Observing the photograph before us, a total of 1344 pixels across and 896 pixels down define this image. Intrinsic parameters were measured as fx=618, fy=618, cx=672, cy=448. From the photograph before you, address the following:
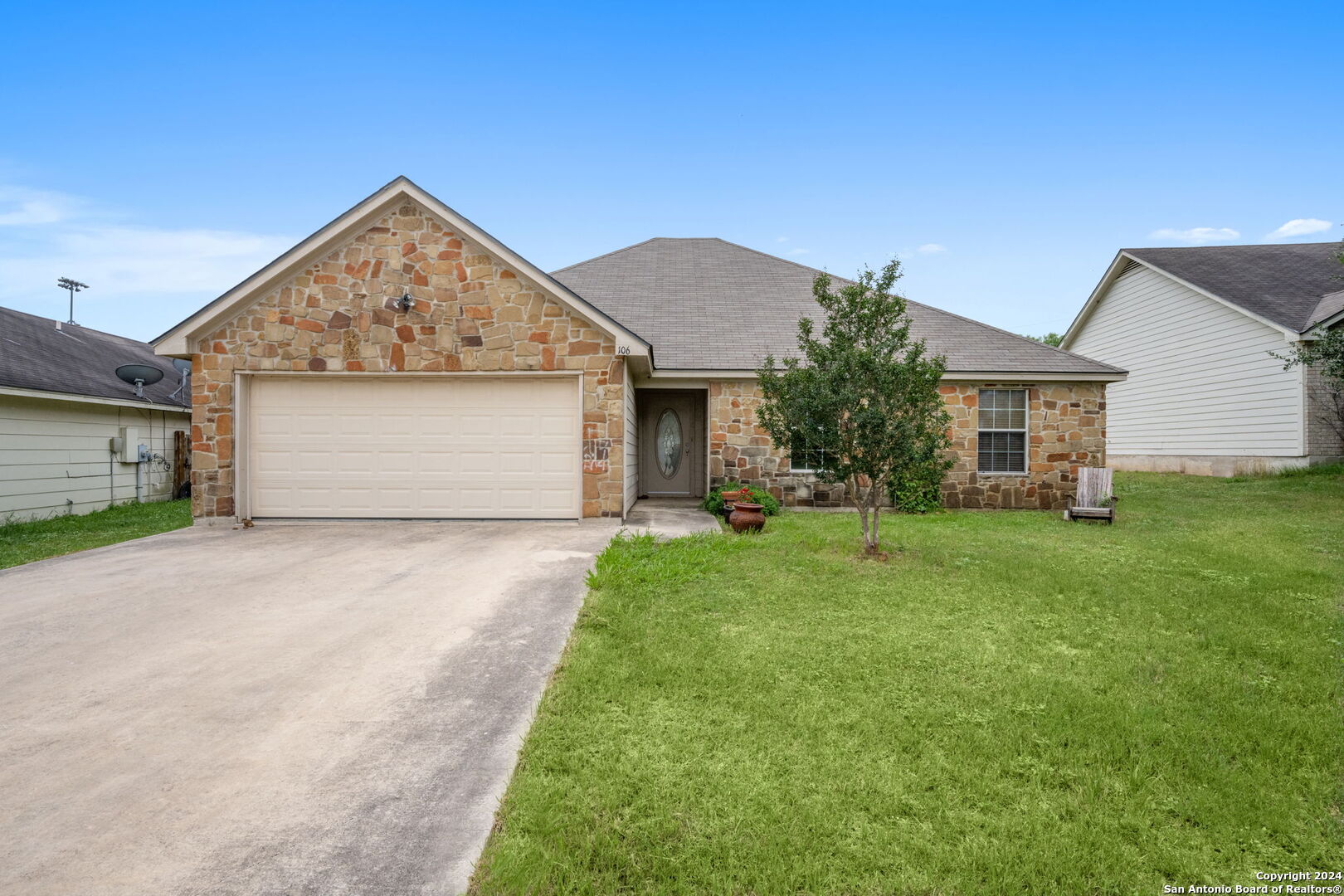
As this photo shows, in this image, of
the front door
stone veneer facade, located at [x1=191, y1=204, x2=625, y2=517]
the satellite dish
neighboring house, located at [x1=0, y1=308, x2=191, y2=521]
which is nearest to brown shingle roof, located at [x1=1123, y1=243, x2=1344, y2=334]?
the front door

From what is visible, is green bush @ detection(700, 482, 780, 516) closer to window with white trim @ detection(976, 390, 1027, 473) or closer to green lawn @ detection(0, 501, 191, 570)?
window with white trim @ detection(976, 390, 1027, 473)

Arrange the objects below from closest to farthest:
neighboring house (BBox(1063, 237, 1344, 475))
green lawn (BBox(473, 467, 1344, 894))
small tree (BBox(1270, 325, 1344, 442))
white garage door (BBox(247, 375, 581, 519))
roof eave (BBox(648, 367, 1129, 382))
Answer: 1. green lawn (BBox(473, 467, 1344, 894))
2. white garage door (BBox(247, 375, 581, 519))
3. roof eave (BBox(648, 367, 1129, 382))
4. small tree (BBox(1270, 325, 1344, 442))
5. neighboring house (BBox(1063, 237, 1344, 475))

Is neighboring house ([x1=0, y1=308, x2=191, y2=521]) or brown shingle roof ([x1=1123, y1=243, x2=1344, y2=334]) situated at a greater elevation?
brown shingle roof ([x1=1123, y1=243, x2=1344, y2=334])

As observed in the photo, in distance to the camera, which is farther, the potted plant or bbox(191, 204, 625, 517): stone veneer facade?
bbox(191, 204, 625, 517): stone veneer facade

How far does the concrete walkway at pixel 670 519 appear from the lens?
931 centimetres

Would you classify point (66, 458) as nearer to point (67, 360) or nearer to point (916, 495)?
point (67, 360)

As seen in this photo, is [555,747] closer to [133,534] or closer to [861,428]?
[861,428]

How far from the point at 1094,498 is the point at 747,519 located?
642cm

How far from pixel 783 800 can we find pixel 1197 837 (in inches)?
64.1

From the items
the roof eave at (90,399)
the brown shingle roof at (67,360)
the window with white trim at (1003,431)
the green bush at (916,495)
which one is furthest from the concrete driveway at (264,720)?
the window with white trim at (1003,431)

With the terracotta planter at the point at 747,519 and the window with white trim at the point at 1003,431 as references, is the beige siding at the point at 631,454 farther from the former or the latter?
the window with white trim at the point at 1003,431

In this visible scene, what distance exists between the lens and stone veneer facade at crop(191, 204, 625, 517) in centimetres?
970

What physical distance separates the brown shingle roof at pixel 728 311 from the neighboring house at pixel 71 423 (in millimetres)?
10546

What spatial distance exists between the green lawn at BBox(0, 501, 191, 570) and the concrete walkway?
756cm
